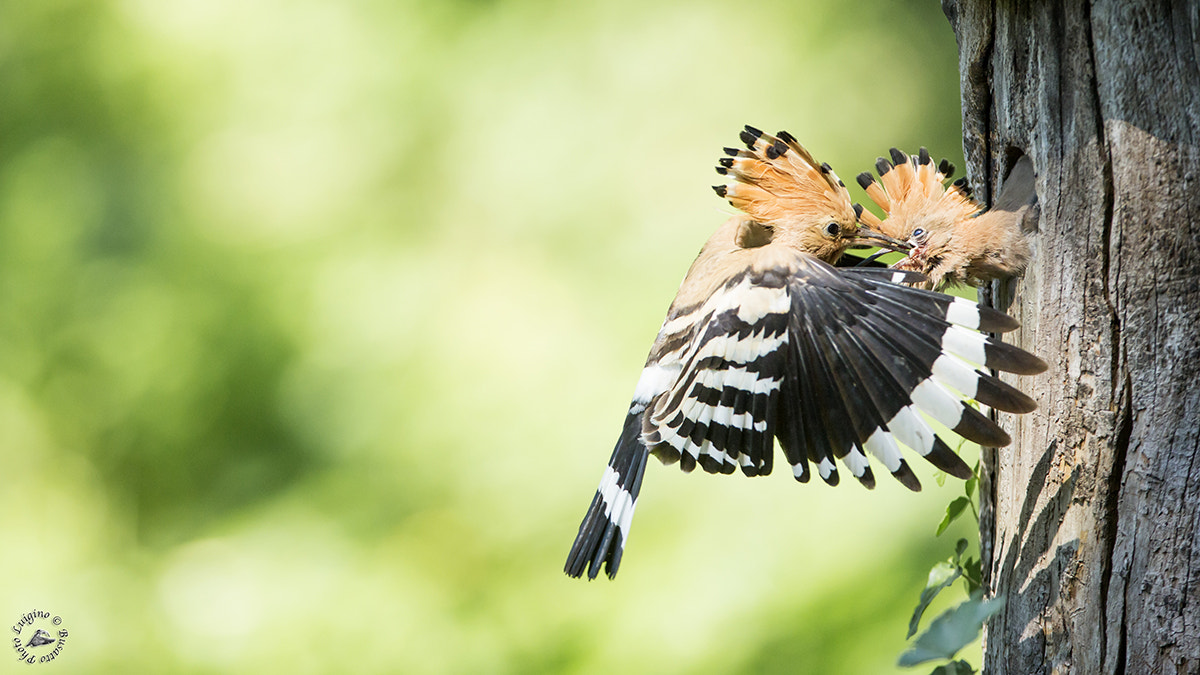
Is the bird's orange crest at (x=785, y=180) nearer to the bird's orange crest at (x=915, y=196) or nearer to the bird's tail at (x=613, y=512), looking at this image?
the bird's orange crest at (x=915, y=196)

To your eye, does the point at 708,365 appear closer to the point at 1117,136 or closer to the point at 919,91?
the point at 1117,136

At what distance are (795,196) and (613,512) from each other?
632 mm

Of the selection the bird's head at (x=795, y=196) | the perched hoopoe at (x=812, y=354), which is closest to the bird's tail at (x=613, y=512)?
the perched hoopoe at (x=812, y=354)

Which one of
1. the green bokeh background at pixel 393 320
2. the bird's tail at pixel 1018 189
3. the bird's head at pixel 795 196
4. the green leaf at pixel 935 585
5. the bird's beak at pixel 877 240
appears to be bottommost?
the green leaf at pixel 935 585

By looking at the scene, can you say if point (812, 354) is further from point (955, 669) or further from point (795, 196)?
point (955, 669)

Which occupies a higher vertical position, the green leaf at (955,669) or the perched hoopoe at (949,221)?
the perched hoopoe at (949,221)

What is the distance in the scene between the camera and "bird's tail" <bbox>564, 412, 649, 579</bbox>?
165cm

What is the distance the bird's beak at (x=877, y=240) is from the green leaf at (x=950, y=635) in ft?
1.94

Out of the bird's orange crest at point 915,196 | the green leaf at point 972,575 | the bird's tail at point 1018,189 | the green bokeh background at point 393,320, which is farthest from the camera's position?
the green bokeh background at point 393,320

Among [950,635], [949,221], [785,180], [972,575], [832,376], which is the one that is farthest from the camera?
[972,575]

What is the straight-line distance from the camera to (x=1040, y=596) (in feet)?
4.22

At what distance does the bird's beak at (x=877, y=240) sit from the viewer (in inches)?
58.7

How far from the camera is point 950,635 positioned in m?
1.09

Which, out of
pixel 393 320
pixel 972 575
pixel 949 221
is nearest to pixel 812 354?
pixel 949 221
